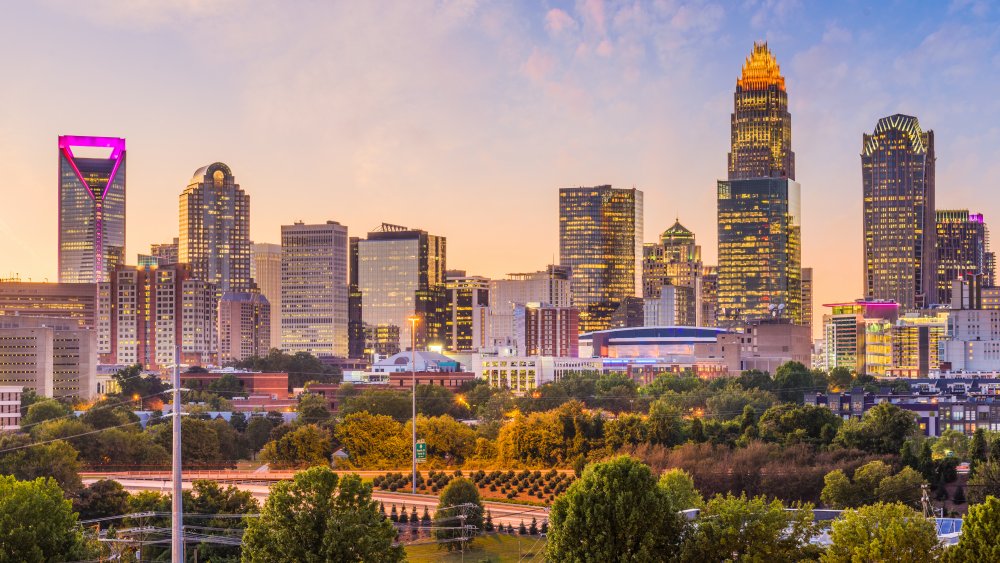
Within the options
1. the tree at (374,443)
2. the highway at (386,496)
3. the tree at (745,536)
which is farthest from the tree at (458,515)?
the tree at (374,443)

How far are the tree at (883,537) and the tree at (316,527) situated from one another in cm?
1503

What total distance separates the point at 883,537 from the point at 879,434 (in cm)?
5596

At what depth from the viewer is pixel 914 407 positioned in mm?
155125

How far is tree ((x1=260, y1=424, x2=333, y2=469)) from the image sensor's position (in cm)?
10931

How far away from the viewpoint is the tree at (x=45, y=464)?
85.2 m

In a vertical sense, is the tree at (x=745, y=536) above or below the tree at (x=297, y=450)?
above

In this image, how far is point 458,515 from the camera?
74.9m

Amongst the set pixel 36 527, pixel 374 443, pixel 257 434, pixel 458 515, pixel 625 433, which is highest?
pixel 36 527

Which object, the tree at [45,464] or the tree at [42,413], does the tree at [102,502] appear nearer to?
the tree at [45,464]

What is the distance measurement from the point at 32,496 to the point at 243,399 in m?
125

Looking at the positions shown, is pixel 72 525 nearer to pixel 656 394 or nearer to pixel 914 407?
pixel 914 407

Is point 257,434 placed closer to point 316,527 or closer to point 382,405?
point 382,405

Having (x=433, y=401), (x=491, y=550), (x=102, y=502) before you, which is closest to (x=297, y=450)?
(x=102, y=502)

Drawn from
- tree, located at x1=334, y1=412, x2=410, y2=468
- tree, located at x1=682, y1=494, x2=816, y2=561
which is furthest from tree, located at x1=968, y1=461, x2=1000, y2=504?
tree, located at x1=334, y1=412, x2=410, y2=468
